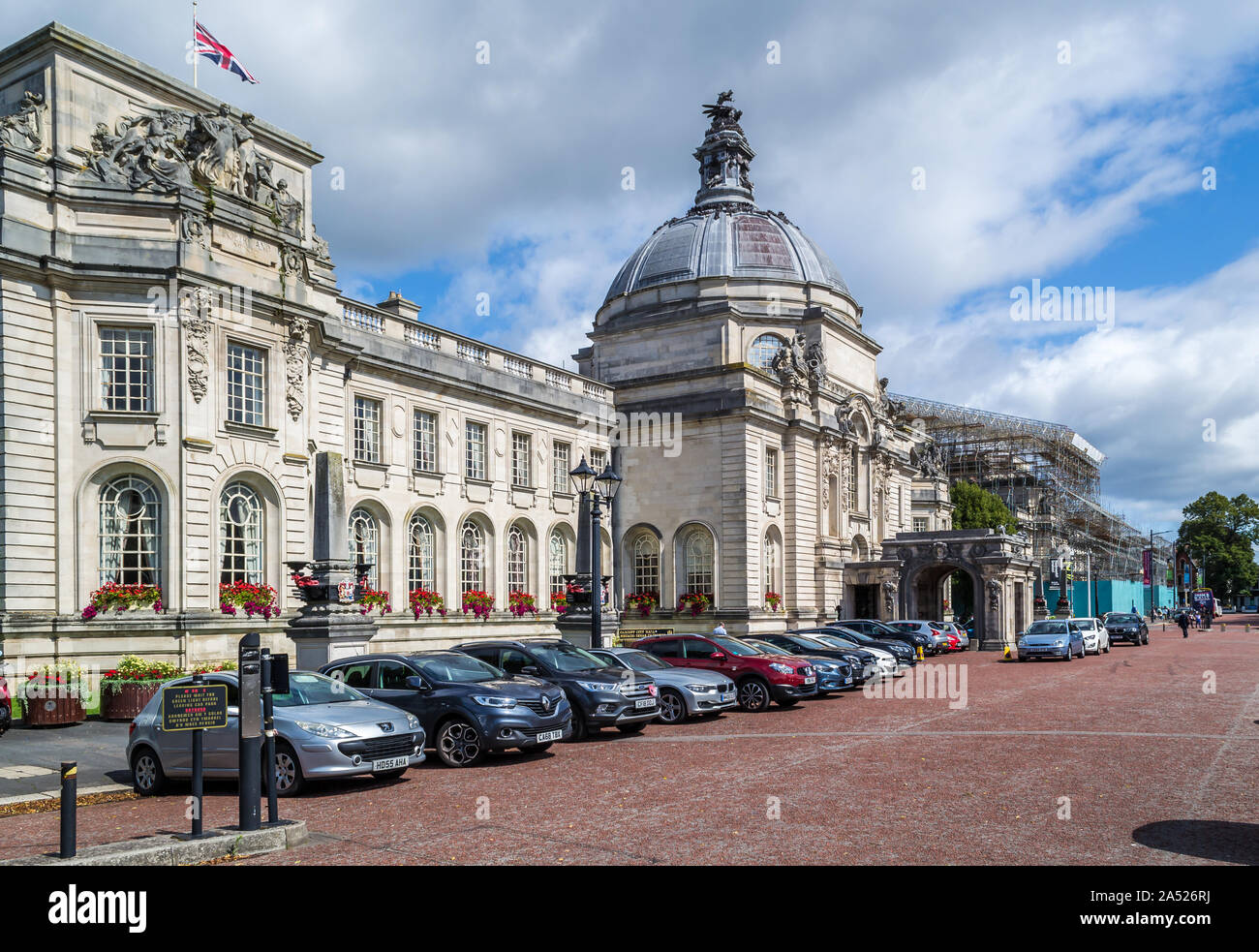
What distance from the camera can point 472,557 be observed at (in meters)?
34.8

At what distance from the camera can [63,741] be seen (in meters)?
17.9

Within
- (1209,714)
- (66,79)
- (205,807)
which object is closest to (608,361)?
(66,79)

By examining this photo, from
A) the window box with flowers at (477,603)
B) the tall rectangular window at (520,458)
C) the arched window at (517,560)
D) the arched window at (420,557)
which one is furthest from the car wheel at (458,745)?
the tall rectangular window at (520,458)

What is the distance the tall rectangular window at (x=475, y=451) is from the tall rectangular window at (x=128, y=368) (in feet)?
42.2

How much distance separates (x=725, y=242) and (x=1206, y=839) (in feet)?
160

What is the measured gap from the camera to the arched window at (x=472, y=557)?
3436 centimetres

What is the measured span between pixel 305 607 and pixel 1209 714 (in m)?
17.0

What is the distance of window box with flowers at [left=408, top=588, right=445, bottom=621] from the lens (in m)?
31.7

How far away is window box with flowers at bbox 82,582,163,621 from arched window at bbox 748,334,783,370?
33.6 metres

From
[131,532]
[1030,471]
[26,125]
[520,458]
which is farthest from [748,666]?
[1030,471]

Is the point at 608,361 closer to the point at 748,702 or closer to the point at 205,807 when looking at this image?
the point at 748,702

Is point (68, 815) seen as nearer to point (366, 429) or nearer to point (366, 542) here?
point (366, 542)

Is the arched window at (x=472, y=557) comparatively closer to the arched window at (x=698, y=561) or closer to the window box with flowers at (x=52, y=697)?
the arched window at (x=698, y=561)

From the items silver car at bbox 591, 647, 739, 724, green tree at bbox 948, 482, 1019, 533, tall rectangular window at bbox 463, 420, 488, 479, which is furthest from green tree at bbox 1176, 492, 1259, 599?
silver car at bbox 591, 647, 739, 724
